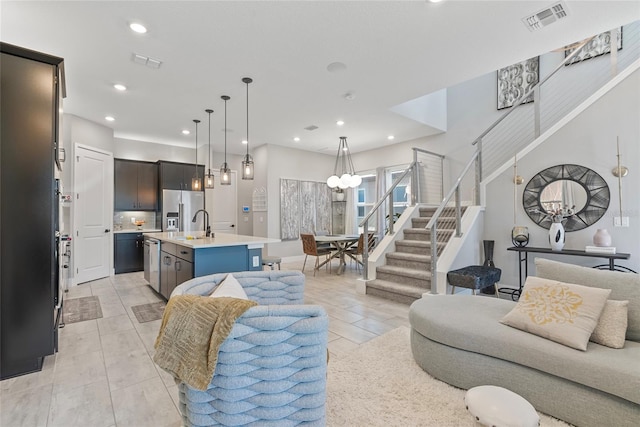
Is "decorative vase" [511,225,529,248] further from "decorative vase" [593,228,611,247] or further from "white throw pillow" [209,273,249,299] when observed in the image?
"white throw pillow" [209,273,249,299]

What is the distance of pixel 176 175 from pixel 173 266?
362 cm

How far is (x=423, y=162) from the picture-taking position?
6520 millimetres

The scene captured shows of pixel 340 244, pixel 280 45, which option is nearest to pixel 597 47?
pixel 280 45

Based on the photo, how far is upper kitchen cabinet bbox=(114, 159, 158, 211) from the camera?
609cm

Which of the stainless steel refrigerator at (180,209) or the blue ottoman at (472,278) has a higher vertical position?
the stainless steel refrigerator at (180,209)

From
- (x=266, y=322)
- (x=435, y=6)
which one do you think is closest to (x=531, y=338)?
(x=266, y=322)

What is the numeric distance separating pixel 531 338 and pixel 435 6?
107 inches

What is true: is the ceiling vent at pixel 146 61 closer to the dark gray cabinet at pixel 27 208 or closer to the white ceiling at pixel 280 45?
the white ceiling at pixel 280 45

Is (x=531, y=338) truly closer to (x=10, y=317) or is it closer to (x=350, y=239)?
(x=10, y=317)

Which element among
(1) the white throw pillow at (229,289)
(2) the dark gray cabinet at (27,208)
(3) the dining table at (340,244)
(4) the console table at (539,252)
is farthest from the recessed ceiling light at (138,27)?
(4) the console table at (539,252)

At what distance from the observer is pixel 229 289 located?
5.44 ft

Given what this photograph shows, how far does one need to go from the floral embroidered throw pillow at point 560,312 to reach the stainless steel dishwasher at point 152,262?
4.33 meters

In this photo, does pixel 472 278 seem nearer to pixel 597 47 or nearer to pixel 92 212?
pixel 597 47

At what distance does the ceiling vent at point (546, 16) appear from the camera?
258 cm
